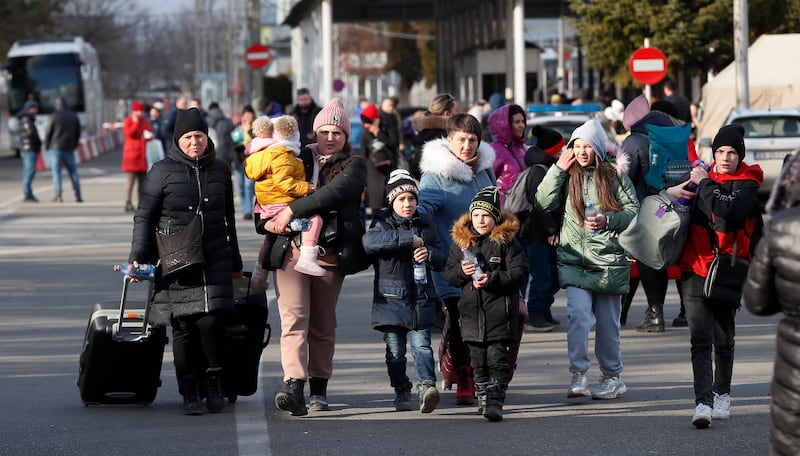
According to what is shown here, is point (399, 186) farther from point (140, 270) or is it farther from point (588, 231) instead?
point (140, 270)

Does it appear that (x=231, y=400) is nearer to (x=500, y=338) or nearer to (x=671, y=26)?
(x=500, y=338)

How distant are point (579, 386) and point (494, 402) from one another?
900 mm

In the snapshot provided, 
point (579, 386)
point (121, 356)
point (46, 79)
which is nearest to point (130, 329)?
point (121, 356)

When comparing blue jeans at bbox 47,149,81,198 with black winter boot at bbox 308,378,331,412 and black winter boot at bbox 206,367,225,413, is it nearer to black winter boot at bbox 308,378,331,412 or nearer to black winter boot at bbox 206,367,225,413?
black winter boot at bbox 206,367,225,413

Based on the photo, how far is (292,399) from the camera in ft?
27.4

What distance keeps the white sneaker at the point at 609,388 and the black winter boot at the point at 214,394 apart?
2.18 metres

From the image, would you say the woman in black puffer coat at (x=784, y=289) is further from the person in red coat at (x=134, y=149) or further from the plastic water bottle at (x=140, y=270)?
the person in red coat at (x=134, y=149)

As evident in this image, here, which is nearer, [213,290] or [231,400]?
[213,290]

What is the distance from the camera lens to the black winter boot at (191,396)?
8.56 meters

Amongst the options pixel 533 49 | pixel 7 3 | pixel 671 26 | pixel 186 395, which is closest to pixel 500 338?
pixel 186 395

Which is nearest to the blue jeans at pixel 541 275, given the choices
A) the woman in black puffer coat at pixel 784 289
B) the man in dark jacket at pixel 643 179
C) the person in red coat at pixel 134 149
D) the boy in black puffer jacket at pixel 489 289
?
the man in dark jacket at pixel 643 179

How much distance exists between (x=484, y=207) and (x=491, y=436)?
1.28 metres

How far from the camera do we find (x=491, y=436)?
26.1 ft

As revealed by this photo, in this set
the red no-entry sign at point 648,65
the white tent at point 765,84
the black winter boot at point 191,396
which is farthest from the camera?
the white tent at point 765,84
